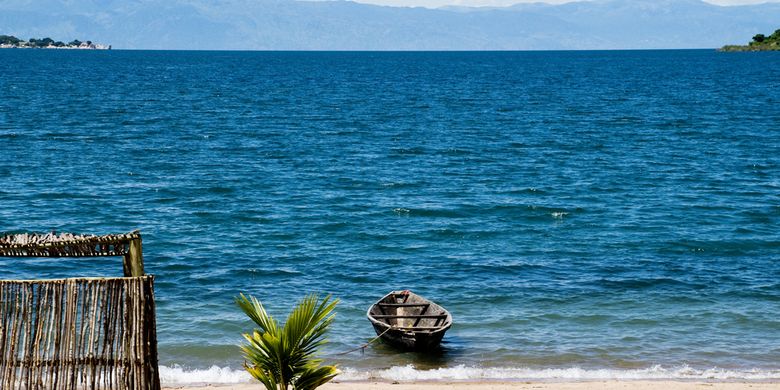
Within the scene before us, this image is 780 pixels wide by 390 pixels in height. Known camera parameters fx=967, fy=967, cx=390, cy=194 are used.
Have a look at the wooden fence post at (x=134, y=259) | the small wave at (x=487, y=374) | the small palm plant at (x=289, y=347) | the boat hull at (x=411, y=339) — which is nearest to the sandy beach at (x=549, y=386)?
the small wave at (x=487, y=374)

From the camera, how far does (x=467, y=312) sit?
26.2 metres

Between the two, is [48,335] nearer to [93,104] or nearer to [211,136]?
A: [211,136]

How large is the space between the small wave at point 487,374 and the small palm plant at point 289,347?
7.48 metres

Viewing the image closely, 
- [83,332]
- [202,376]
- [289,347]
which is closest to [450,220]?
[202,376]

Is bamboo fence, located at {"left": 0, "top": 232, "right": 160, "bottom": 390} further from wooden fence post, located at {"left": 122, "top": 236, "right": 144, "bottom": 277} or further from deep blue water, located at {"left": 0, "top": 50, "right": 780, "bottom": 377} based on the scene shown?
deep blue water, located at {"left": 0, "top": 50, "right": 780, "bottom": 377}

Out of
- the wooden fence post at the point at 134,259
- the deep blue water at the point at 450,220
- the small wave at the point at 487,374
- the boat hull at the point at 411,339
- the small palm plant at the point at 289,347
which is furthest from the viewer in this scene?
the deep blue water at the point at 450,220

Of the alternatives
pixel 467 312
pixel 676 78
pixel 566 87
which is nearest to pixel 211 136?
pixel 467 312

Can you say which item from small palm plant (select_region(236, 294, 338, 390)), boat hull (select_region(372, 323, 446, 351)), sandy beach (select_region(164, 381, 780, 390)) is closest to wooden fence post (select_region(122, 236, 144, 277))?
small palm plant (select_region(236, 294, 338, 390))

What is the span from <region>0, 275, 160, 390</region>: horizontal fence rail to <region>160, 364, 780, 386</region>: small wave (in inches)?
315

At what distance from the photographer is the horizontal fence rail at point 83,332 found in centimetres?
1297

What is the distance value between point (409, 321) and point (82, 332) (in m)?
12.0

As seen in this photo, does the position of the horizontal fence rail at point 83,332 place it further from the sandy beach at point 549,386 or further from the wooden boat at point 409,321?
the wooden boat at point 409,321

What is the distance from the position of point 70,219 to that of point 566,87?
98.6 metres

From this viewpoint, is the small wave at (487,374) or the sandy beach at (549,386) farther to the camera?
the small wave at (487,374)
